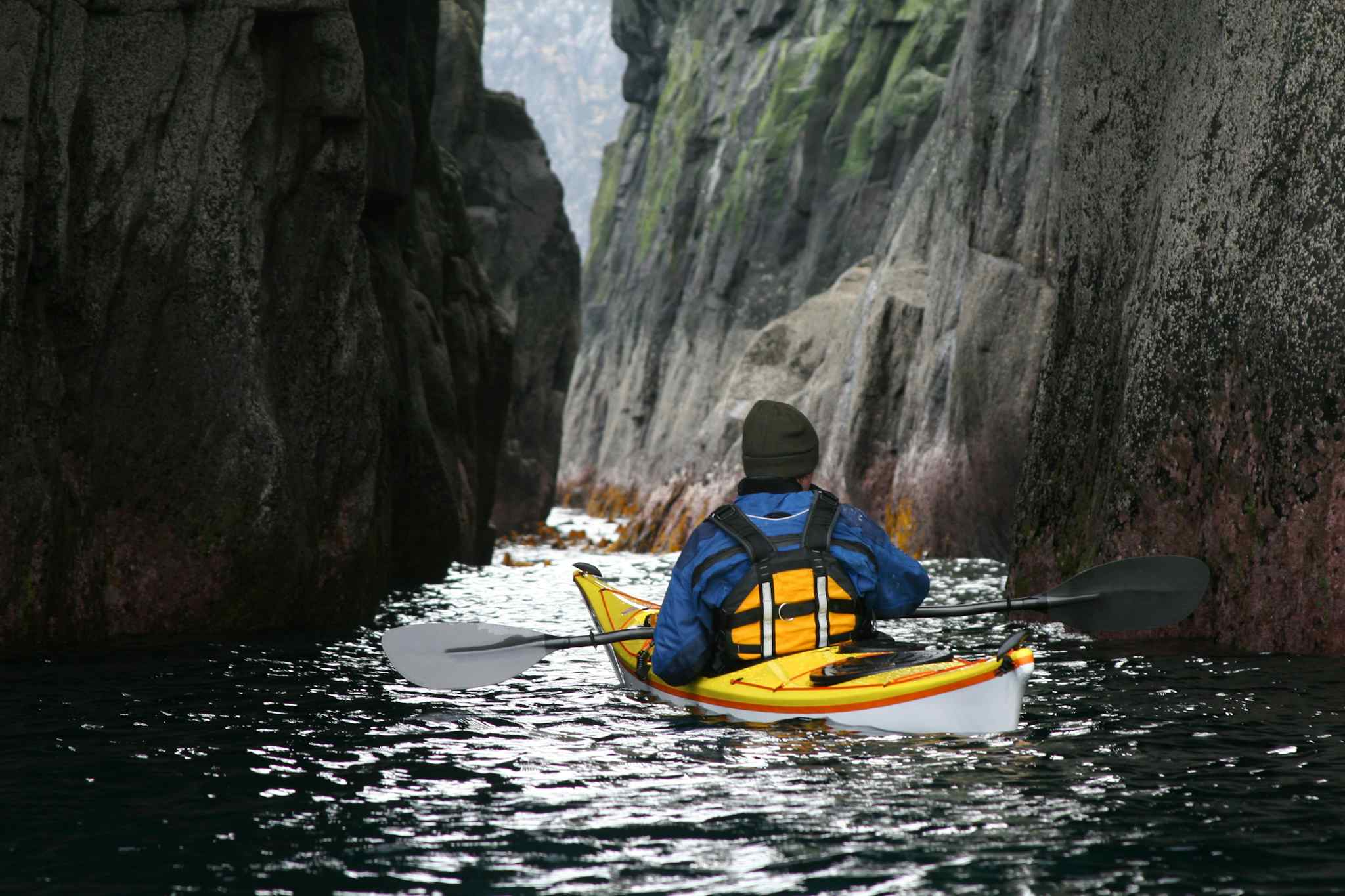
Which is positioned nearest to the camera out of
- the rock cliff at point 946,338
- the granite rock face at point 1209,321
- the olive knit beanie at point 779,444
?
the olive knit beanie at point 779,444

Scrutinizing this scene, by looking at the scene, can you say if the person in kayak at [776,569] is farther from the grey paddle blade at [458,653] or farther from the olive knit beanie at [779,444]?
the grey paddle blade at [458,653]

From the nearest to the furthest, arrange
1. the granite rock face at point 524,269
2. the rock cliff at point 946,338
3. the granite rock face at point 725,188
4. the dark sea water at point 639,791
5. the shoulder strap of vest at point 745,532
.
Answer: the dark sea water at point 639,791 < the shoulder strap of vest at point 745,532 < the rock cliff at point 946,338 < the granite rock face at point 524,269 < the granite rock face at point 725,188

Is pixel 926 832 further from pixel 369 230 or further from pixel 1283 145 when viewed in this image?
pixel 369 230

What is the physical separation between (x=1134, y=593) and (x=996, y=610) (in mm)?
852

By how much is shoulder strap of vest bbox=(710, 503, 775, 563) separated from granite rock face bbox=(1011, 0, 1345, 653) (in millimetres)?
4026

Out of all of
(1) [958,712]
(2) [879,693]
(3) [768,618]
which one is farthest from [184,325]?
(1) [958,712]

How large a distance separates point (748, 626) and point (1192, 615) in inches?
180

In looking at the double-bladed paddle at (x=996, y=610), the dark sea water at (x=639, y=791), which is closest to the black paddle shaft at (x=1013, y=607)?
the double-bladed paddle at (x=996, y=610)

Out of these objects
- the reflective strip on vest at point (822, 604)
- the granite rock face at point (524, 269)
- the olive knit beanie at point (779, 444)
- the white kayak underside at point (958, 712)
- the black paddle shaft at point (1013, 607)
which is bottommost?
the white kayak underside at point (958, 712)

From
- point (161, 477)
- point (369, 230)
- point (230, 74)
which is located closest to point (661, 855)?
point (161, 477)

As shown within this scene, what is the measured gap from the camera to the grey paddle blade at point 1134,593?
27.7 ft

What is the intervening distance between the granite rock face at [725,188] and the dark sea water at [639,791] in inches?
1056

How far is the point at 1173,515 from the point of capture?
1066cm

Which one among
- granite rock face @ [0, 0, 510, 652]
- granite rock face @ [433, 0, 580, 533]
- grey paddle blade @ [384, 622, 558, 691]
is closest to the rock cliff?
granite rock face @ [433, 0, 580, 533]
